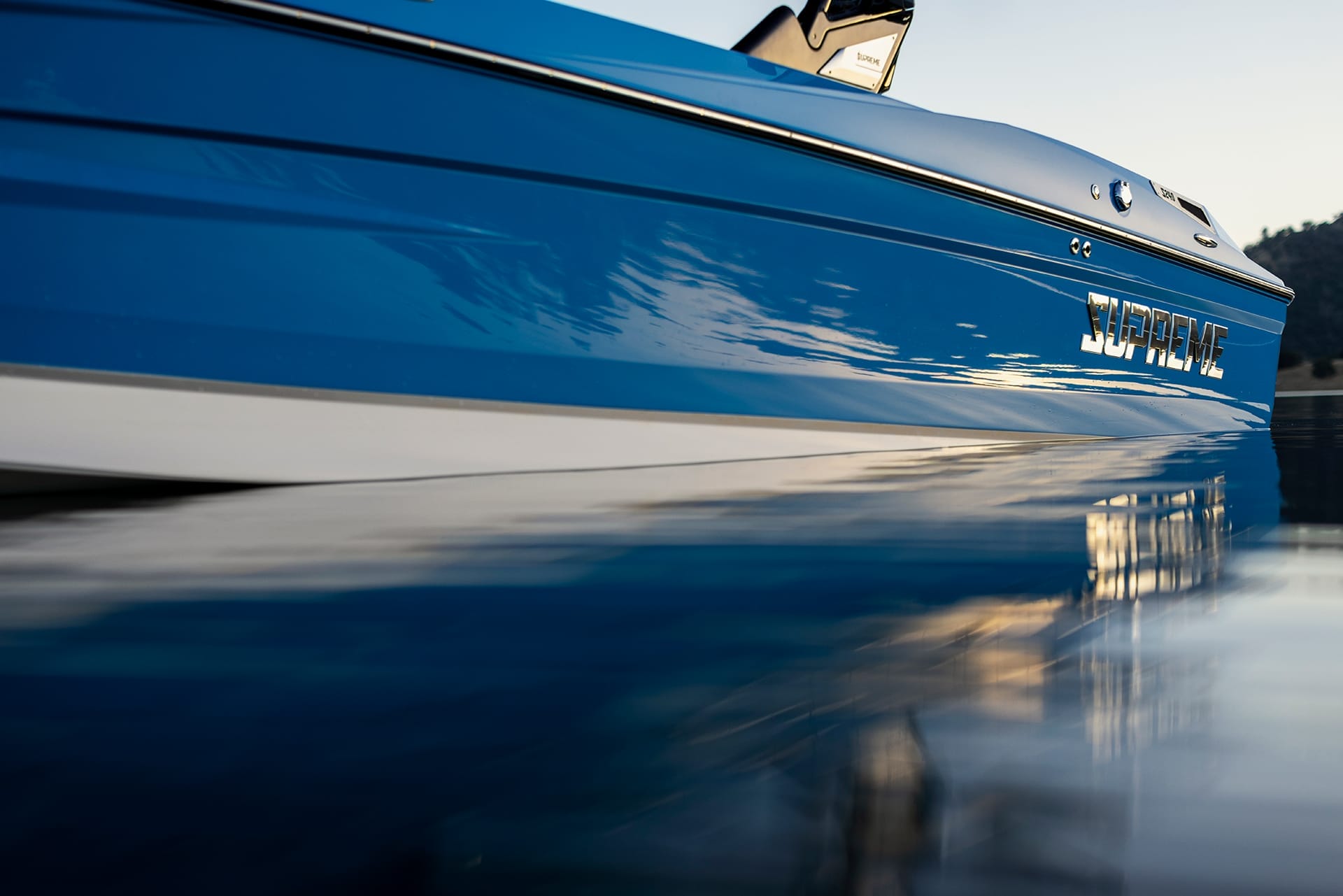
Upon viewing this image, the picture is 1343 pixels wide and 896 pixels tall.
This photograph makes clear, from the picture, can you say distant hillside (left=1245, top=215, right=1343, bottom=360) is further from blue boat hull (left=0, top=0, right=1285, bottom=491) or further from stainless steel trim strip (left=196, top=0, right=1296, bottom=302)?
blue boat hull (left=0, top=0, right=1285, bottom=491)

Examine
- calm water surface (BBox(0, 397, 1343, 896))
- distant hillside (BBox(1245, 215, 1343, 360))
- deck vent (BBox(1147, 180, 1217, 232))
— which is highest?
distant hillside (BBox(1245, 215, 1343, 360))

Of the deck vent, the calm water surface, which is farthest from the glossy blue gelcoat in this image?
the deck vent

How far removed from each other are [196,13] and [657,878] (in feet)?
5.50

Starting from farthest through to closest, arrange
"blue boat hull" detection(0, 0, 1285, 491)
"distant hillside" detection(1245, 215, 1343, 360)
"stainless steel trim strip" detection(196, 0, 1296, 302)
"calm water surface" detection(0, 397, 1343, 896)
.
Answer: "distant hillside" detection(1245, 215, 1343, 360) → "stainless steel trim strip" detection(196, 0, 1296, 302) → "blue boat hull" detection(0, 0, 1285, 491) → "calm water surface" detection(0, 397, 1343, 896)

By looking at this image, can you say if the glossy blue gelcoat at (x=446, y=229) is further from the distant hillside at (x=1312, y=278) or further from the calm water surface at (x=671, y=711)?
the distant hillside at (x=1312, y=278)

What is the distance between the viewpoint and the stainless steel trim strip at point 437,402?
5.30 ft

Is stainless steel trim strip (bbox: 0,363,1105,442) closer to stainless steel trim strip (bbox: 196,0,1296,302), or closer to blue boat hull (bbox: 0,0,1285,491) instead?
blue boat hull (bbox: 0,0,1285,491)

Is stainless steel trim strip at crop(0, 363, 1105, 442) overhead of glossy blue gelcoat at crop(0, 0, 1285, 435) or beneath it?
beneath

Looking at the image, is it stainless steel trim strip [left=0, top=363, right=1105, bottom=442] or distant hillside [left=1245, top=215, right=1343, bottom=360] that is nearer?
stainless steel trim strip [left=0, top=363, right=1105, bottom=442]

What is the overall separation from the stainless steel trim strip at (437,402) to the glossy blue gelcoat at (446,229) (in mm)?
17

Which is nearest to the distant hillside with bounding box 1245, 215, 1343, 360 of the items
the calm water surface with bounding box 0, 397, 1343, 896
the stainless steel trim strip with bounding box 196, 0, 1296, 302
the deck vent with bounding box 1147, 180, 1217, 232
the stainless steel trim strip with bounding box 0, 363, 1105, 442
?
the deck vent with bounding box 1147, 180, 1217, 232

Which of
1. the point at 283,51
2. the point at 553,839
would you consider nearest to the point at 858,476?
the point at 283,51

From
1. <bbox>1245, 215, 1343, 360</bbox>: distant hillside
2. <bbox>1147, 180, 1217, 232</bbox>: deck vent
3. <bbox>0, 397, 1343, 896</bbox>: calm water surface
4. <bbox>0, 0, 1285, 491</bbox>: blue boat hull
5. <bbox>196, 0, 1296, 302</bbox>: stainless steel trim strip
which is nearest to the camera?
<bbox>0, 397, 1343, 896</bbox>: calm water surface

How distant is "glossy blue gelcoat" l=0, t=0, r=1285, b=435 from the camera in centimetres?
160
